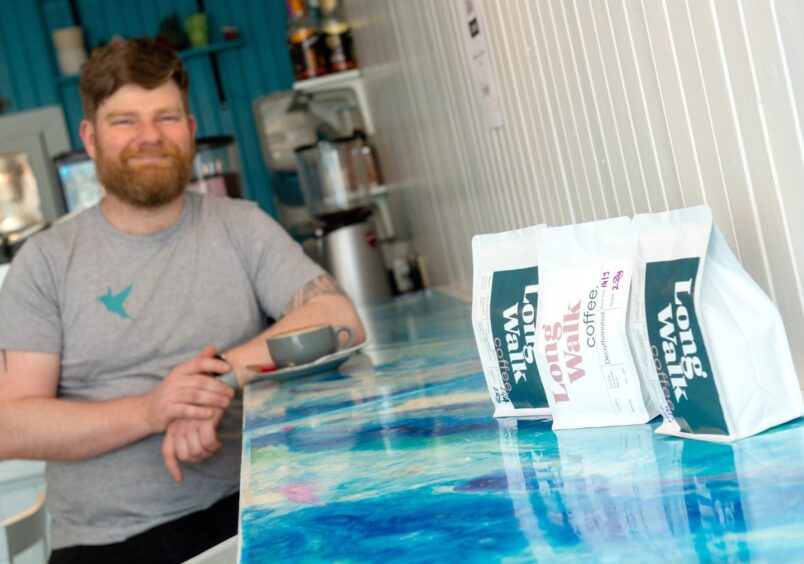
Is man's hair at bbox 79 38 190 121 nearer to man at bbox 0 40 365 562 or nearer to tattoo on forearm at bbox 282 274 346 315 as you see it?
man at bbox 0 40 365 562

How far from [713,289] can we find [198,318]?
1.23 m

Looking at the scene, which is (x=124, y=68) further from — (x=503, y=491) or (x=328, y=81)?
(x=328, y=81)

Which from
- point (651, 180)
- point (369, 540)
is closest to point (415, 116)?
point (651, 180)

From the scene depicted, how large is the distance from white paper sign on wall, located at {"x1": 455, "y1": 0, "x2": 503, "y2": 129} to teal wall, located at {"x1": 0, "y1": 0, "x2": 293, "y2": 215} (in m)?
2.76

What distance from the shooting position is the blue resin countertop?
0.60m

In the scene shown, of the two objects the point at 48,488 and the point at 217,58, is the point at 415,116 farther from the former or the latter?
the point at 217,58

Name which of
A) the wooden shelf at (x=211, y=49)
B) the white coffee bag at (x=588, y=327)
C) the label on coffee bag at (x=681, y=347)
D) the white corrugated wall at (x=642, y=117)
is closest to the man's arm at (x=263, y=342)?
the white corrugated wall at (x=642, y=117)

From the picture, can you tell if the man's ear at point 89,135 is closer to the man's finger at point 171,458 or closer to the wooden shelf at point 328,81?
the man's finger at point 171,458

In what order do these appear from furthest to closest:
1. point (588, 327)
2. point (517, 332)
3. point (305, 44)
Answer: point (305, 44) < point (517, 332) < point (588, 327)

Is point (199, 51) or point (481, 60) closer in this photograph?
point (481, 60)

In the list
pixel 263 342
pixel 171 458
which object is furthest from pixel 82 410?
pixel 263 342

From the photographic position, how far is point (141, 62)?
75.0 inches

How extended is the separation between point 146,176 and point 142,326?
0.26 m

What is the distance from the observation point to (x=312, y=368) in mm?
1574
